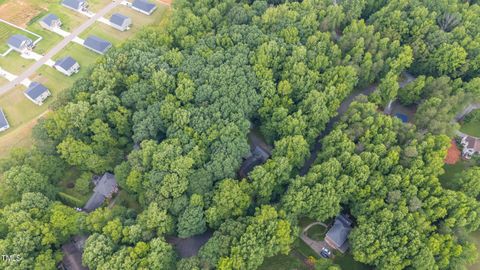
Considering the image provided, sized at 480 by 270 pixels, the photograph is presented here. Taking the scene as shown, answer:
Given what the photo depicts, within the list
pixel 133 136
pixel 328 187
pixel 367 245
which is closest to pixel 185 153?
pixel 133 136

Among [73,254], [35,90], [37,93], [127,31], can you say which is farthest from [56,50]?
[73,254]

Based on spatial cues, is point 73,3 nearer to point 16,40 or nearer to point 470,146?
point 16,40

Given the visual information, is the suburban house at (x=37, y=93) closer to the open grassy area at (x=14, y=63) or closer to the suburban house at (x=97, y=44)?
the open grassy area at (x=14, y=63)

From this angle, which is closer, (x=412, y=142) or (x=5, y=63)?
(x=412, y=142)

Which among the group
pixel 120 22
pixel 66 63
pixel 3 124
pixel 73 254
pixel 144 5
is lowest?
pixel 73 254

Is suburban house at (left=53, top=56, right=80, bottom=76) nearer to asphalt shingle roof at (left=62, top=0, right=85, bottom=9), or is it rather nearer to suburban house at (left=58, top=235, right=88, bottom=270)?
asphalt shingle roof at (left=62, top=0, right=85, bottom=9)

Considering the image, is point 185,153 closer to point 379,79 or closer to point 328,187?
point 328,187

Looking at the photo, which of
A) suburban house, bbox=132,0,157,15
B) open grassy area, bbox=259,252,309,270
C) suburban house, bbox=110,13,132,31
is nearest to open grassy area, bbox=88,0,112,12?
suburban house, bbox=110,13,132,31
